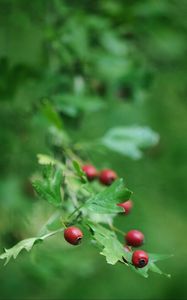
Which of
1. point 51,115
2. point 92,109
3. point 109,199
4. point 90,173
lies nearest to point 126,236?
point 109,199

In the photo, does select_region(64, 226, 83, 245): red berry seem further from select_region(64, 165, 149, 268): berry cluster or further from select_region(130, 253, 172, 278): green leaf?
select_region(130, 253, 172, 278): green leaf

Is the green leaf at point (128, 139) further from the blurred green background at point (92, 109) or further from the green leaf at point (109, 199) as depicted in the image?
the green leaf at point (109, 199)

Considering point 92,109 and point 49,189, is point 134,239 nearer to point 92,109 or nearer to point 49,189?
point 49,189

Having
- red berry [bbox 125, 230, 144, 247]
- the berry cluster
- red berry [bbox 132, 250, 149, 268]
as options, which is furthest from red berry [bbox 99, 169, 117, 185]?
red berry [bbox 132, 250, 149, 268]

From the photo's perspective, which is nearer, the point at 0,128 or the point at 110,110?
the point at 0,128

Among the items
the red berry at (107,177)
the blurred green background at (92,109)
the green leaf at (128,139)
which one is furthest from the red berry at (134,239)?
the green leaf at (128,139)

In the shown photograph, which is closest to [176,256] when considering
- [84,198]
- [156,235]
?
[156,235]

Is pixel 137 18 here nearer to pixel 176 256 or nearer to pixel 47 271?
pixel 47 271
